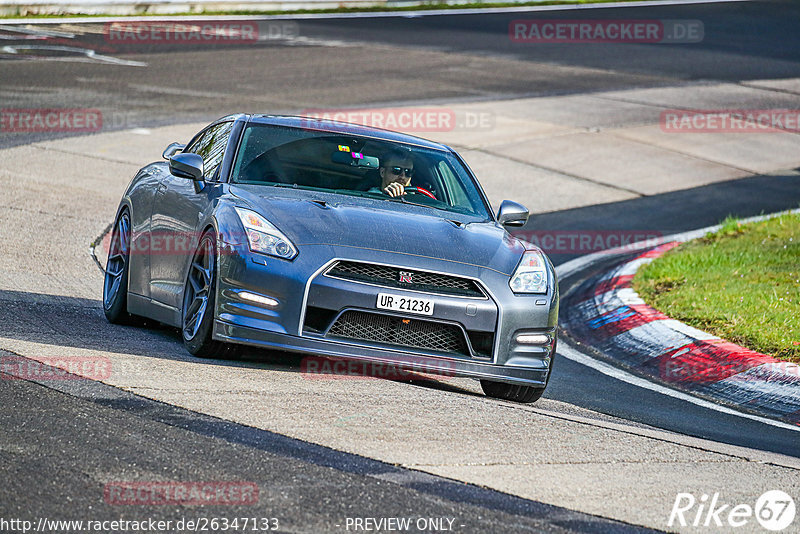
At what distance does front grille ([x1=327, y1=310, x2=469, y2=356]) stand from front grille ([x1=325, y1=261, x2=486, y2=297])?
18 cm

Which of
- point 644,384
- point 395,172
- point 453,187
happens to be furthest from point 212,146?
point 644,384

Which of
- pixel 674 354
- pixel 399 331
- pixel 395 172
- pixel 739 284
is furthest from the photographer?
pixel 739 284

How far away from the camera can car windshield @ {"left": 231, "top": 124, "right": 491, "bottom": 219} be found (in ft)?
25.7

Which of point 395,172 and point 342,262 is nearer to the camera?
point 342,262

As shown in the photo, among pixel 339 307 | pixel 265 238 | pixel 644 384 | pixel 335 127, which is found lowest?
pixel 644 384

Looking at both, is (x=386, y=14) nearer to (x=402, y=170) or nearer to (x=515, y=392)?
(x=402, y=170)

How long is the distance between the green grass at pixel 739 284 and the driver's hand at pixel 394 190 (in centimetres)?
291

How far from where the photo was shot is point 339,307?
664 cm

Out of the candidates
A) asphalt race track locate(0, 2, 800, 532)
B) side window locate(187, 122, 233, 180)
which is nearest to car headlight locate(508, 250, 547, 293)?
asphalt race track locate(0, 2, 800, 532)

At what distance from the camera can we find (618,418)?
7270mm

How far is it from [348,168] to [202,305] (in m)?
1.52

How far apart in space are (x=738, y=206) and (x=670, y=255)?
4.03 m

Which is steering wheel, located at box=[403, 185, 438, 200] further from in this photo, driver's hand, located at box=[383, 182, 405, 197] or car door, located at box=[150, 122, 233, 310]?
car door, located at box=[150, 122, 233, 310]

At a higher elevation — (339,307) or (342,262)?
(342,262)
